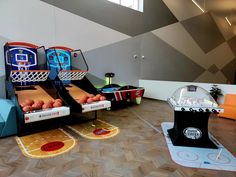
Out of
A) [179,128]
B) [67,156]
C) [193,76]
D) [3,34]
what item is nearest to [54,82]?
[3,34]

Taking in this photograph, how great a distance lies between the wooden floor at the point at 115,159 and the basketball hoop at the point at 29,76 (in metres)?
1.27

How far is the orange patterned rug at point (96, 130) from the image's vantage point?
3184mm

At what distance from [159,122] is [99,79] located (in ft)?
8.92

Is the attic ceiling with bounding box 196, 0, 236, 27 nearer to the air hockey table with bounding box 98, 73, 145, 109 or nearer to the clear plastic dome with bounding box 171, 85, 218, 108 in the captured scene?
the air hockey table with bounding box 98, 73, 145, 109

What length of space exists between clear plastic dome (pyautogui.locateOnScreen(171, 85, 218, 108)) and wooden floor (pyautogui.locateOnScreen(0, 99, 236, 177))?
755 mm

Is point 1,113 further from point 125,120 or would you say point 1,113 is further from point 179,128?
point 179,128

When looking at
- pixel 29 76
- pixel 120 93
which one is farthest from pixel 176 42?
pixel 29 76

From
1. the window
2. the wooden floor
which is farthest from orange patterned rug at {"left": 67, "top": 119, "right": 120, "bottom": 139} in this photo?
the window

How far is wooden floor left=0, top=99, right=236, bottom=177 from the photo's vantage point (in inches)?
81.0

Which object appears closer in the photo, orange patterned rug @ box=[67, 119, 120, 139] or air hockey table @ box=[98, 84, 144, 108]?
orange patterned rug @ box=[67, 119, 120, 139]

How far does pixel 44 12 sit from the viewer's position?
14.9 ft

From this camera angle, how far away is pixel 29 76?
146 inches

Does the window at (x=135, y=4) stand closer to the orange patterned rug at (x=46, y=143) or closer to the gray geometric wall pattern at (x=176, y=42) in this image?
the gray geometric wall pattern at (x=176, y=42)

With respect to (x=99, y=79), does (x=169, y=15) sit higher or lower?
higher
